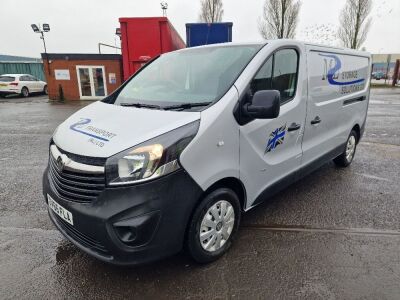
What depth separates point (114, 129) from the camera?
2311 millimetres

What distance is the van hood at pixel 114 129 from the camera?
83.1 inches

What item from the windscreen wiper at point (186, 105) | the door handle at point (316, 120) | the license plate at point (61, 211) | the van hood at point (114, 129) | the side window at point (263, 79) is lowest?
the license plate at point (61, 211)

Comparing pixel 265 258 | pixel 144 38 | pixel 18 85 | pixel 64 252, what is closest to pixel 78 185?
pixel 64 252

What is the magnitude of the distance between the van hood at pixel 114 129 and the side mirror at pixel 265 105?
48 centimetres

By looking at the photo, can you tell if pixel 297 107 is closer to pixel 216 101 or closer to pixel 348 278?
pixel 216 101

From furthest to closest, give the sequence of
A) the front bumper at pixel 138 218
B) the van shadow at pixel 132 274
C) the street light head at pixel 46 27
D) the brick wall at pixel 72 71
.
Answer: the street light head at pixel 46 27 < the brick wall at pixel 72 71 < the van shadow at pixel 132 274 < the front bumper at pixel 138 218

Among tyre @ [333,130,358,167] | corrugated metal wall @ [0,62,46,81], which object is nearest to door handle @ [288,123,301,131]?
tyre @ [333,130,358,167]

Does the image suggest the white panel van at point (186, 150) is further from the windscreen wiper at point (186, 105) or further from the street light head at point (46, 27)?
the street light head at point (46, 27)

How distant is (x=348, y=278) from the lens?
2434 millimetres

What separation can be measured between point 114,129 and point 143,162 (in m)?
0.45

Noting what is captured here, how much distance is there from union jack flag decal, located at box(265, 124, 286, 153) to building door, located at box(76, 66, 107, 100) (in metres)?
16.2

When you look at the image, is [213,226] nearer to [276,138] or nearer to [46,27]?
[276,138]

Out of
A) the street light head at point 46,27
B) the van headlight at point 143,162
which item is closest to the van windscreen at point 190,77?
the van headlight at point 143,162

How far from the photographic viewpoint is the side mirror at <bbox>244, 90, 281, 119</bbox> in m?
2.38
